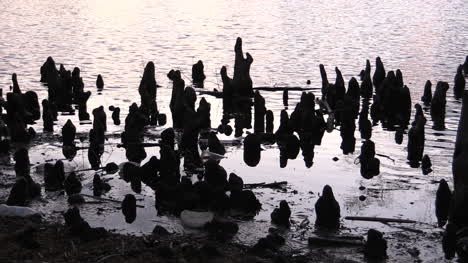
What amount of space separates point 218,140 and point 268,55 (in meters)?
24.8

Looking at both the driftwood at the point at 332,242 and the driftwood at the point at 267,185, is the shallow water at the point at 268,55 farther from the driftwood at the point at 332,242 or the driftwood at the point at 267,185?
the driftwood at the point at 332,242

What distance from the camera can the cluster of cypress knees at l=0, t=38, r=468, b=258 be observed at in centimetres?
1428

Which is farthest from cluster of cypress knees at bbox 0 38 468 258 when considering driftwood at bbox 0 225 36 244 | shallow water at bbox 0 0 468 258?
driftwood at bbox 0 225 36 244

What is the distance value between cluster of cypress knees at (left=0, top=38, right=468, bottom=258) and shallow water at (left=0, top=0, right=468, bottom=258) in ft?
1.13

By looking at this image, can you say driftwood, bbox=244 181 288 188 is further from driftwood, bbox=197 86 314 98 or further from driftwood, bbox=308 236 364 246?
driftwood, bbox=197 86 314 98

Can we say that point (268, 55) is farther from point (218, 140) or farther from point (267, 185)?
point (267, 185)

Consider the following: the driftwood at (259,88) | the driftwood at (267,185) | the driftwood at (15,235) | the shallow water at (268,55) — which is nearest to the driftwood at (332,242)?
the shallow water at (268,55)

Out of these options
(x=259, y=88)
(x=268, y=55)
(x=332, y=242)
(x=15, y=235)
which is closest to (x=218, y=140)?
(x=332, y=242)

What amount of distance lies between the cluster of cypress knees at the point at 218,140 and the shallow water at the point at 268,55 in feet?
1.13

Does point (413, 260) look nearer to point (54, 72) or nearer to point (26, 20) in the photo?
point (54, 72)

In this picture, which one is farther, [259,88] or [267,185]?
[259,88]

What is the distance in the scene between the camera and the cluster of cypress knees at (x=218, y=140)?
14281 mm

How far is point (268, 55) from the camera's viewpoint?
144 feet

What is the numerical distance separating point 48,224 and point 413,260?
6.11 metres
